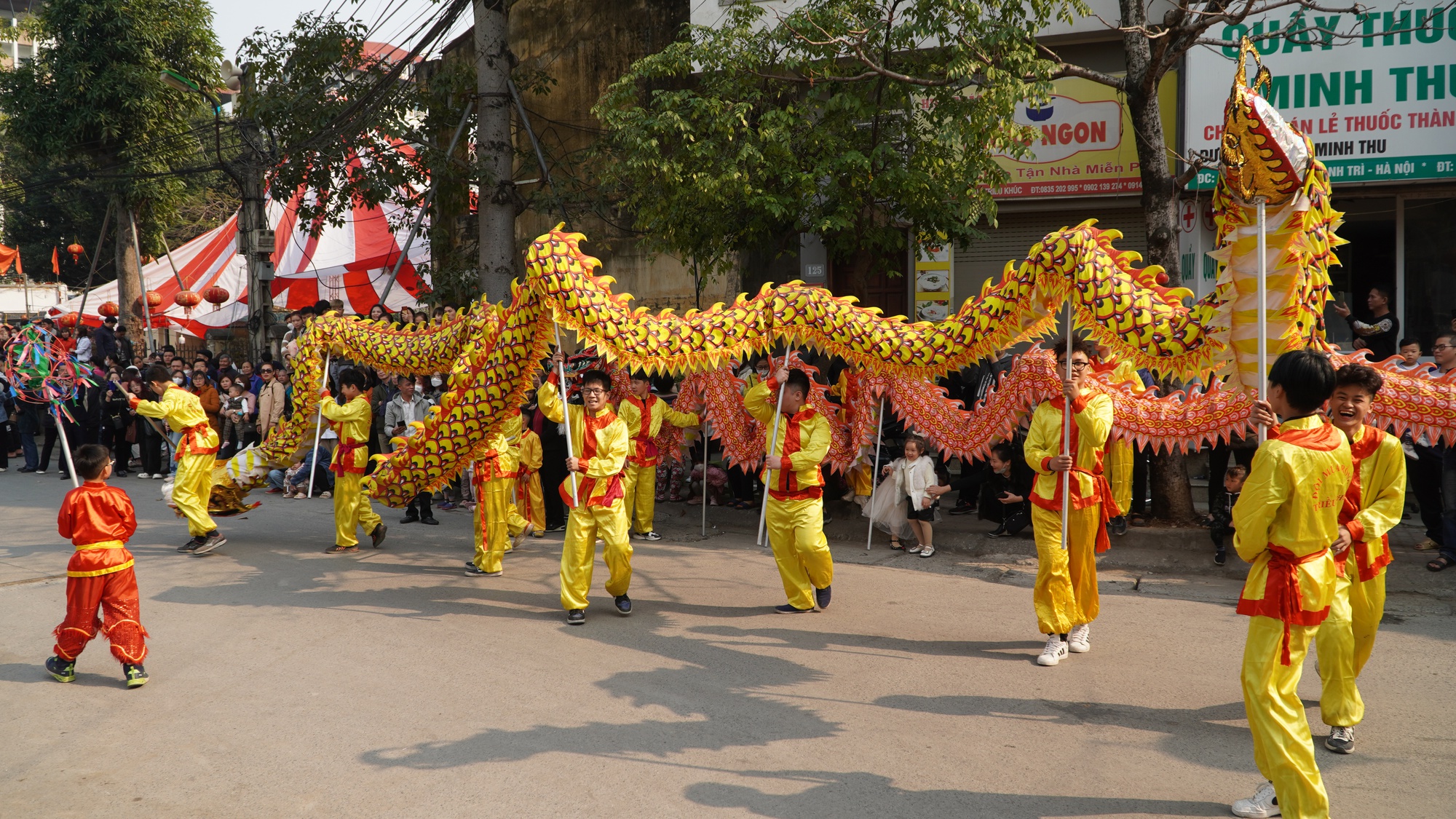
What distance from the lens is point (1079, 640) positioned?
5.70 m

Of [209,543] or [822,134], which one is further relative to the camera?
[822,134]

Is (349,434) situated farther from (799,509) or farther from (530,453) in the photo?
(799,509)

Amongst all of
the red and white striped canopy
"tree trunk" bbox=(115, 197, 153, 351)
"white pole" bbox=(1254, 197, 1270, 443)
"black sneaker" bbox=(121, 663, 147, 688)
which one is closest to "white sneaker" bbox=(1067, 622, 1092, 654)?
"white pole" bbox=(1254, 197, 1270, 443)

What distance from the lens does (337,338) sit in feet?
29.0

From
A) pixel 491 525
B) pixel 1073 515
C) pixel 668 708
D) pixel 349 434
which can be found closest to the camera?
pixel 668 708

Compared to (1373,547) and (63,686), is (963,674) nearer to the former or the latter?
(1373,547)

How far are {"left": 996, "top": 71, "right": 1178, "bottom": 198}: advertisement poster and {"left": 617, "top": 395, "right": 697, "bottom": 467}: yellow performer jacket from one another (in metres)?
5.54

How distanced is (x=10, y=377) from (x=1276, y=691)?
26.3 feet

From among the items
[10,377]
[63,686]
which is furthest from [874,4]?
[63,686]

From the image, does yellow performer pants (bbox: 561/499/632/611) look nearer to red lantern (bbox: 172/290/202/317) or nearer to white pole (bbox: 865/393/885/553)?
white pole (bbox: 865/393/885/553)

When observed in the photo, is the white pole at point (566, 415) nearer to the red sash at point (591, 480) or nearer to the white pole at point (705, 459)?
the red sash at point (591, 480)

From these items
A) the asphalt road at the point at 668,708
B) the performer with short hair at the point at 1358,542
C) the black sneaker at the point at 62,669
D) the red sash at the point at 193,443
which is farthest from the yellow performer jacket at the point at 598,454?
the performer with short hair at the point at 1358,542

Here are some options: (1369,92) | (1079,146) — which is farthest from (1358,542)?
(1079,146)

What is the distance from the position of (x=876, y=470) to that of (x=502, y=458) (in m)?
3.13
